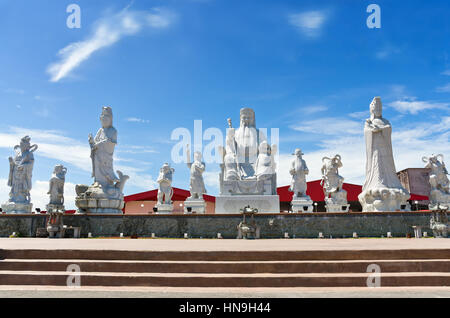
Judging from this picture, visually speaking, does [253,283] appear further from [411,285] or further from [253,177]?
[253,177]

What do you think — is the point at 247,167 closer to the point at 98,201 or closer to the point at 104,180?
the point at 104,180

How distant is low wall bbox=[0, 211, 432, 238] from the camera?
12102mm

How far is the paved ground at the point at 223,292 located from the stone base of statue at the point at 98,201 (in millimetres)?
9829

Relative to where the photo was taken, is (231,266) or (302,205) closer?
(231,266)

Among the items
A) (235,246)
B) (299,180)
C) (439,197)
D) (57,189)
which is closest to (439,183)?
(439,197)

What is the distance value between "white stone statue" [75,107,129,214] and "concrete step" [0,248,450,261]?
9.00 metres

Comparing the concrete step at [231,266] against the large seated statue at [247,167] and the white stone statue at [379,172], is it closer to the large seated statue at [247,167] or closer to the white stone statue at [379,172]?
the white stone statue at [379,172]

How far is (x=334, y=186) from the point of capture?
16.9 m

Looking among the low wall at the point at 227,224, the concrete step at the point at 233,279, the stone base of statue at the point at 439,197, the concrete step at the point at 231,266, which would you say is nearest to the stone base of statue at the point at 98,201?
the low wall at the point at 227,224

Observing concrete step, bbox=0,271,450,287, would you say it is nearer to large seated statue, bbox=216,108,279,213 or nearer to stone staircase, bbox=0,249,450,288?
stone staircase, bbox=0,249,450,288

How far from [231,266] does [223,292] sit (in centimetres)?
70

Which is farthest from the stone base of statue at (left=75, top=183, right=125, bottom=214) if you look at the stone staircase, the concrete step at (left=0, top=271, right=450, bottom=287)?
the concrete step at (left=0, top=271, right=450, bottom=287)

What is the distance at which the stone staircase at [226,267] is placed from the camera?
476cm
